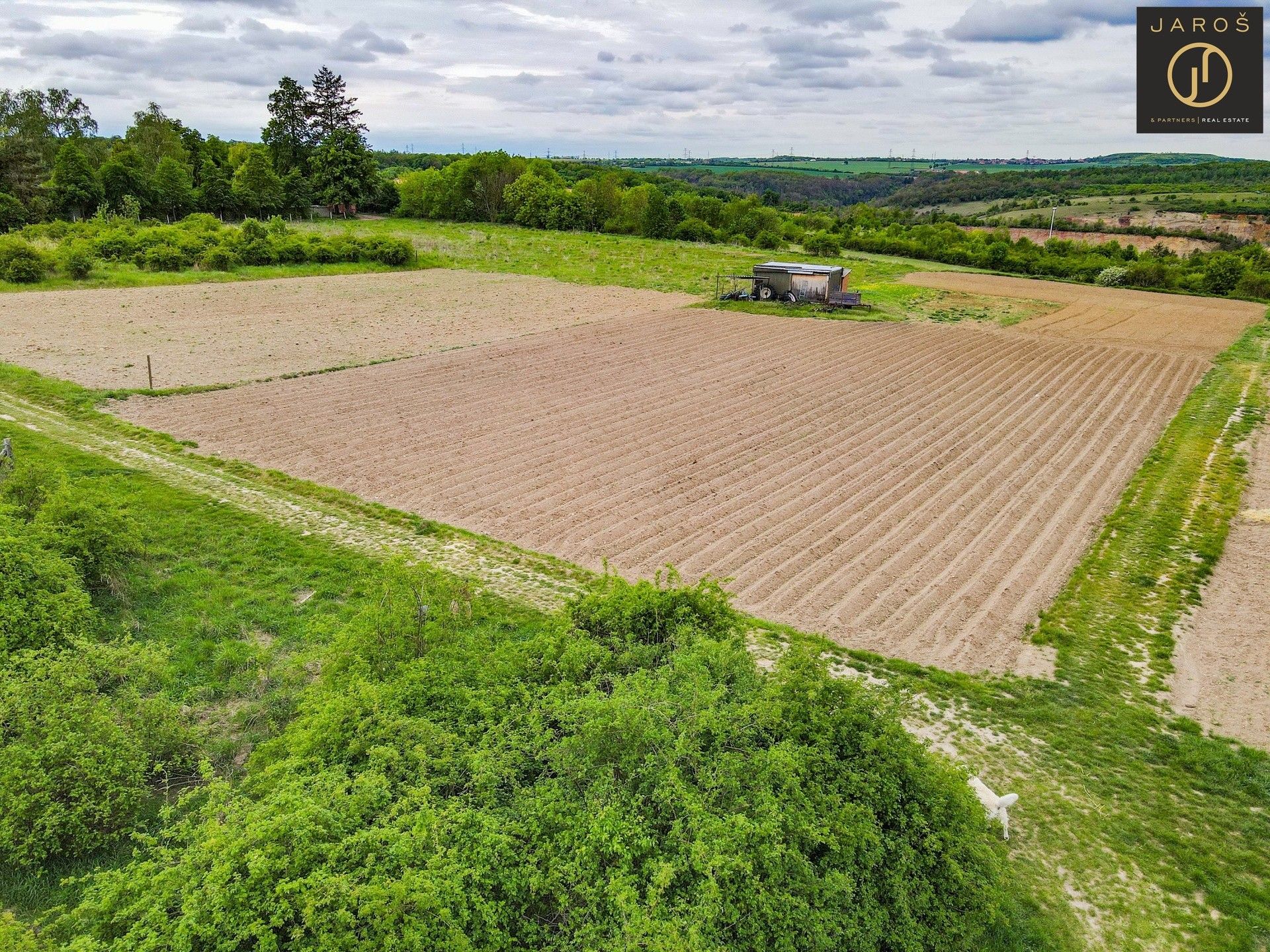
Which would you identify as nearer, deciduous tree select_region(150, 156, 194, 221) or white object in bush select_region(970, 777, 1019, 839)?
white object in bush select_region(970, 777, 1019, 839)

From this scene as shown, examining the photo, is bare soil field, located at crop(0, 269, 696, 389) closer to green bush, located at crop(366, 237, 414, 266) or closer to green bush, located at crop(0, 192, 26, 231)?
green bush, located at crop(366, 237, 414, 266)

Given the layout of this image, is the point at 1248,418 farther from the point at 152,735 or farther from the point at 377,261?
the point at 377,261

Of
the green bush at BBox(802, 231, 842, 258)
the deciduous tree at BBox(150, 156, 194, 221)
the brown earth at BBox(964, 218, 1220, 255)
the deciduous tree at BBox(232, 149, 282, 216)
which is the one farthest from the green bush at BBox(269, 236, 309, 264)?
the brown earth at BBox(964, 218, 1220, 255)

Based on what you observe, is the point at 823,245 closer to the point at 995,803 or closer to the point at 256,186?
the point at 256,186

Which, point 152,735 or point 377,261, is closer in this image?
point 152,735

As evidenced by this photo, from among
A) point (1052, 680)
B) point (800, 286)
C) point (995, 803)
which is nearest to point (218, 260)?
point (800, 286)

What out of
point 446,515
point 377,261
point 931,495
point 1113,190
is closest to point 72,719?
point 446,515

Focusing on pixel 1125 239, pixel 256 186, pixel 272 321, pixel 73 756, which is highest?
pixel 256 186
